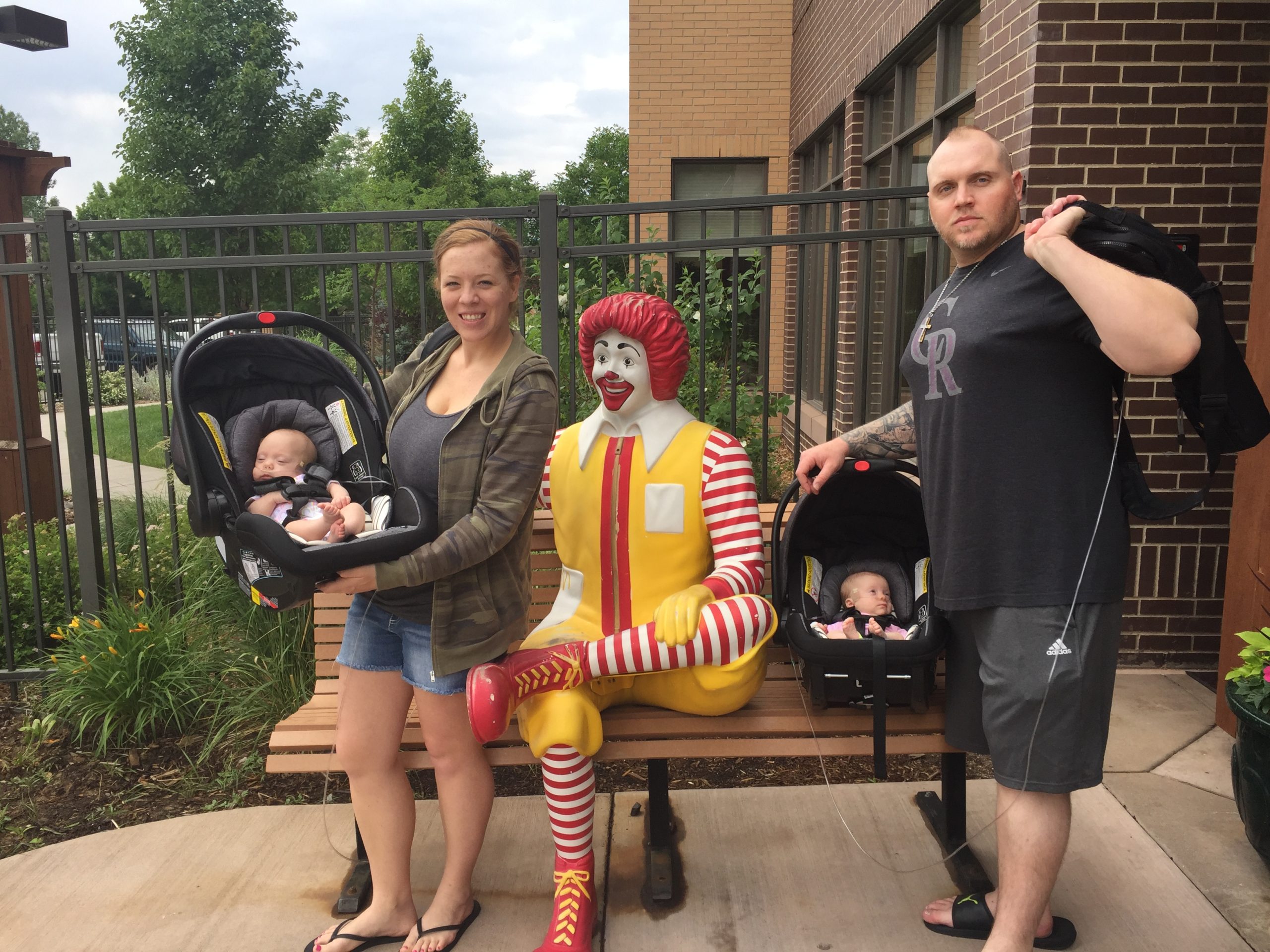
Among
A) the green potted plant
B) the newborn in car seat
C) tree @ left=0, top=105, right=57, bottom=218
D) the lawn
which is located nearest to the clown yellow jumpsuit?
the newborn in car seat

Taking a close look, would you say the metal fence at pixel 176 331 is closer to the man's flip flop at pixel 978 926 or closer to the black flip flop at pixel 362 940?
the black flip flop at pixel 362 940

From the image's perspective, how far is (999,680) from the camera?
2.32 meters

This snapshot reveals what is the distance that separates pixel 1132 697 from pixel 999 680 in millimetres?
2220

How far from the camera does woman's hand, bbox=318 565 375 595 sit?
231 centimetres

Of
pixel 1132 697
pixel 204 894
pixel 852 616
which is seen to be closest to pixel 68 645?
pixel 204 894

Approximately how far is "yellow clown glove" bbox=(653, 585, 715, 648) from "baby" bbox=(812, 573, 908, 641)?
39cm

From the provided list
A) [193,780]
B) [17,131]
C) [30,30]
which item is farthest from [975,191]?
[17,131]

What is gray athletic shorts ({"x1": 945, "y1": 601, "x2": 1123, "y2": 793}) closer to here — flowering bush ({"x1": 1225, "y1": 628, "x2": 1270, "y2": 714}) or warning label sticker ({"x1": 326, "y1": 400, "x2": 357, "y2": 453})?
flowering bush ({"x1": 1225, "y1": 628, "x2": 1270, "y2": 714})

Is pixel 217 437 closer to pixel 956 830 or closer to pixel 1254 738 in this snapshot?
pixel 956 830

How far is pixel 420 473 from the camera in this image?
2.51 m

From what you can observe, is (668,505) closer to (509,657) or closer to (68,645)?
(509,657)

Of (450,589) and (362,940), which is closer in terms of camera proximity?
(450,589)

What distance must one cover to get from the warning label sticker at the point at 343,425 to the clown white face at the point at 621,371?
701 millimetres

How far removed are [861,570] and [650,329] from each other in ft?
3.13
